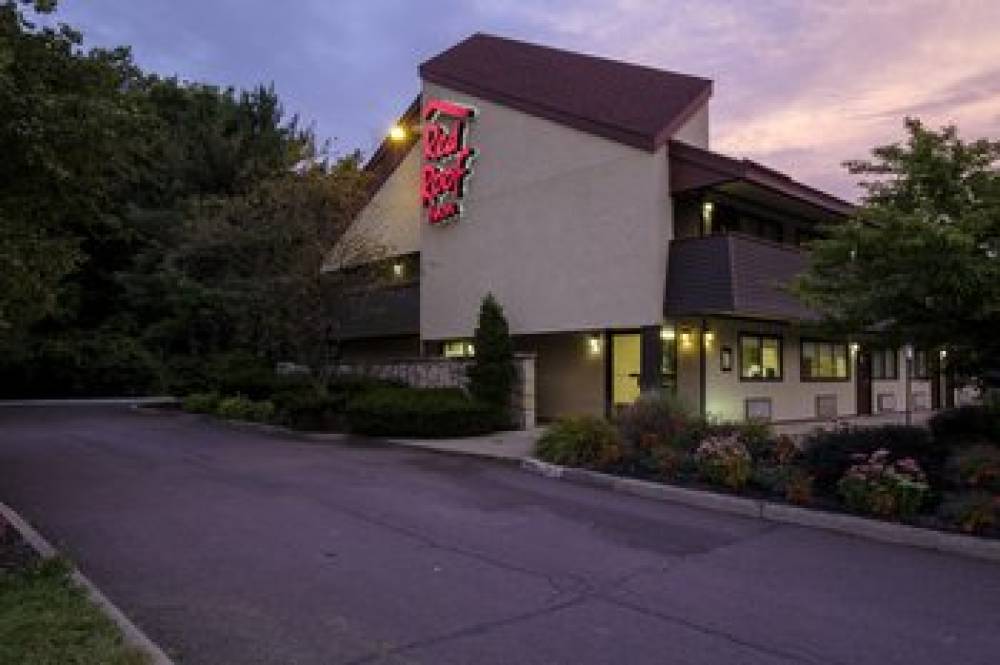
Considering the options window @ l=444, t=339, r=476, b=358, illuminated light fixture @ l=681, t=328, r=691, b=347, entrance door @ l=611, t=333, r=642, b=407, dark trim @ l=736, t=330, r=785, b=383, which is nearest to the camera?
illuminated light fixture @ l=681, t=328, r=691, b=347

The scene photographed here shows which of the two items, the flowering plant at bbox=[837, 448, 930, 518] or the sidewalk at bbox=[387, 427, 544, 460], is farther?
the sidewalk at bbox=[387, 427, 544, 460]

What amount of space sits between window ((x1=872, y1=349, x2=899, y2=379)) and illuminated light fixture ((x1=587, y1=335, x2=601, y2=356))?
10.1m

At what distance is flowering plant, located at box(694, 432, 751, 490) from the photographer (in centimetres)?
1192

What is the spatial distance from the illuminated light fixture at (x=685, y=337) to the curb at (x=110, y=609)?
1465 cm

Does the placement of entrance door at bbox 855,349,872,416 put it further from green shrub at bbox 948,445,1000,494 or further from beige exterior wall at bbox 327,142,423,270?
green shrub at bbox 948,445,1000,494

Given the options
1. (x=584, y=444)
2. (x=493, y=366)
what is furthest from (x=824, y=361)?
(x=584, y=444)

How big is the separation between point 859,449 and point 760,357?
11.8 meters

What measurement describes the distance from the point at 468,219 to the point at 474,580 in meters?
17.3

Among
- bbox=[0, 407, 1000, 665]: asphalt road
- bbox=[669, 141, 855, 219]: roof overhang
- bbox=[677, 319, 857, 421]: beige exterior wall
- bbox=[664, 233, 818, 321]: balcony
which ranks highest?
bbox=[669, 141, 855, 219]: roof overhang

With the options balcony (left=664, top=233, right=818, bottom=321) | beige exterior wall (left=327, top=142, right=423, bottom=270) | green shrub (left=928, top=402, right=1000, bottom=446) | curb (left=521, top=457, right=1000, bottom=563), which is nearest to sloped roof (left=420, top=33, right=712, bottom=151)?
balcony (left=664, top=233, right=818, bottom=321)

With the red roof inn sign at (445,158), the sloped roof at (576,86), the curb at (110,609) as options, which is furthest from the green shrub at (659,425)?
the red roof inn sign at (445,158)

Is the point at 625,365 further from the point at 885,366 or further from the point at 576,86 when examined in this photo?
the point at 885,366

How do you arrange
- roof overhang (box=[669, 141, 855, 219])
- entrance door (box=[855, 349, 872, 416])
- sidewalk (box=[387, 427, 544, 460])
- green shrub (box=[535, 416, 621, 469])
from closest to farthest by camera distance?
green shrub (box=[535, 416, 621, 469]) < sidewalk (box=[387, 427, 544, 460]) < roof overhang (box=[669, 141, 855, 219]) < entrance door (box=[855, 349, 872, 416])

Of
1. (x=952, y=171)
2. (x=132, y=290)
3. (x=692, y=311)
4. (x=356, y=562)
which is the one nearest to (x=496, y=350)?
(x=692, y=311)
